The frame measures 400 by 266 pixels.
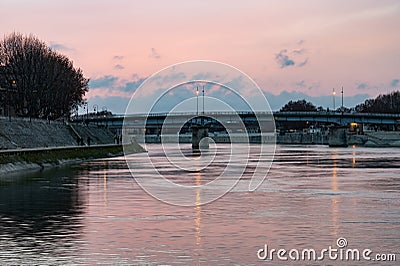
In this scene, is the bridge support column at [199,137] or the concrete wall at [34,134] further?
the bridge support column at [199,137]

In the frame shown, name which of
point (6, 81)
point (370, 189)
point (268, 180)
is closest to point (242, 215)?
point (370, 189)

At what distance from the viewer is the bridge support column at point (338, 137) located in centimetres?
18438

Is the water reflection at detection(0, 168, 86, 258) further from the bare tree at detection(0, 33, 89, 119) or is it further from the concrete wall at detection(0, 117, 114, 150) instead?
the bare tree at detection(0, 33, 89, 119)

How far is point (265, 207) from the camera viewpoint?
35.7m

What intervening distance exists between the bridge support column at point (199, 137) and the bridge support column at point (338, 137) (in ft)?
101

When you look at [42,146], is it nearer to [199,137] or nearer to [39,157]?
[39,157]

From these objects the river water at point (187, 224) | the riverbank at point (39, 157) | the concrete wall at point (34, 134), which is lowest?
the river water at point (187, 224)

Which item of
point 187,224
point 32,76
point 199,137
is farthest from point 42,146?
point 187,224

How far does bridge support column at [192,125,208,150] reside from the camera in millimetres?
174250

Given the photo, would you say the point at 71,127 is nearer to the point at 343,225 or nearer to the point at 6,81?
the point at 6,81

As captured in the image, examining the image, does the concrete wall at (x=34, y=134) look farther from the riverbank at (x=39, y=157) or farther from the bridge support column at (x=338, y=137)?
the bridge support column at (x=338, y=137)

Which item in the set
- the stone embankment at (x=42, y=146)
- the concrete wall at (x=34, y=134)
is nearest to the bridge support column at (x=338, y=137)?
the stone embankment at (x=42, y=146)

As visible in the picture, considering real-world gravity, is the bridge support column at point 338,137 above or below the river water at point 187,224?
above

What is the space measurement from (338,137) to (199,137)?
34.5m
